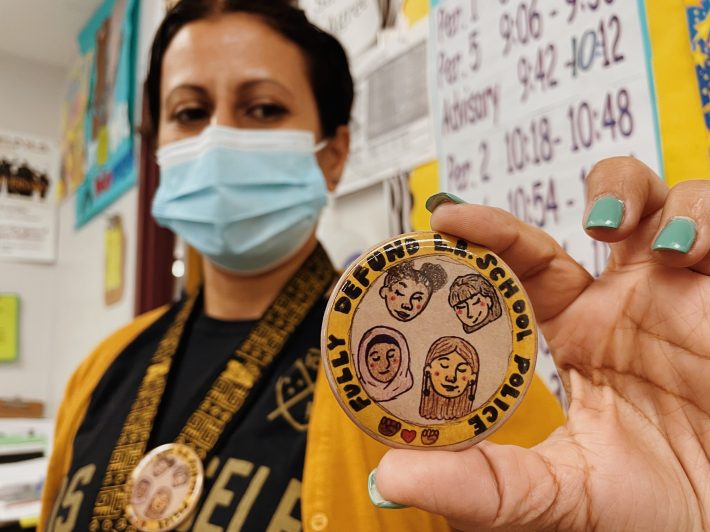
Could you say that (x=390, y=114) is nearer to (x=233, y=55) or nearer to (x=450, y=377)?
(x=233, y=55)

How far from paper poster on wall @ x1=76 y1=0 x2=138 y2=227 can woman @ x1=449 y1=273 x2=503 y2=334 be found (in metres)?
1.77

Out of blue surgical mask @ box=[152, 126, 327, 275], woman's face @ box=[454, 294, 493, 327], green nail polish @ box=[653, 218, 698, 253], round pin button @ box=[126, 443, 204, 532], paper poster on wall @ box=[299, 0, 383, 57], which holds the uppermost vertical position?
paper poster on wall @ box=[299, 0, 383, 57]

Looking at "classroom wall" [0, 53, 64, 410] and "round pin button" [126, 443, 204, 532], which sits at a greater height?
"classroom wall" [0, 53, 64, 410]

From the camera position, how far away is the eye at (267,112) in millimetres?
902

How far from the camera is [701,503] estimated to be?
1.46ft

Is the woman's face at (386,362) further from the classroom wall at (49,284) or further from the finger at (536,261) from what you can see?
the classroom wall at (49,284)

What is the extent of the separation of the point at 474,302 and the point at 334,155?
0.63 meters

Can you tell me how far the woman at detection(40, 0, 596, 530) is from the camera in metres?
0.73

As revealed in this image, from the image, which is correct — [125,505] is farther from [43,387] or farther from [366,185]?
[43,387]

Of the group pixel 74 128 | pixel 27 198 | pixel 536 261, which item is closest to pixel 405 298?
pixel 536 261

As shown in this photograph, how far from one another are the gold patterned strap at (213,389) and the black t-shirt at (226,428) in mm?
14

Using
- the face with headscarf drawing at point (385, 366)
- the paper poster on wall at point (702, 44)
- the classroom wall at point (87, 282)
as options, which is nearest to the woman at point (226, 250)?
the face with headscarf drawing at point (385, 366)

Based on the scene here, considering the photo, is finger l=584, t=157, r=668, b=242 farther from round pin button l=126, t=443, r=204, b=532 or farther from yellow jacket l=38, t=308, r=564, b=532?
round pin button l=126, t=443, r=204, b=532

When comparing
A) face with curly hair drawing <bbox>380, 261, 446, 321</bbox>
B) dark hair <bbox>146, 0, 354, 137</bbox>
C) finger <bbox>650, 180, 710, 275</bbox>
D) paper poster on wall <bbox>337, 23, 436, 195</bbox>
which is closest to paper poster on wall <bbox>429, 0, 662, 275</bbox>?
paper poster on wall <bbox>337, 23, 436, 195</bbox>
